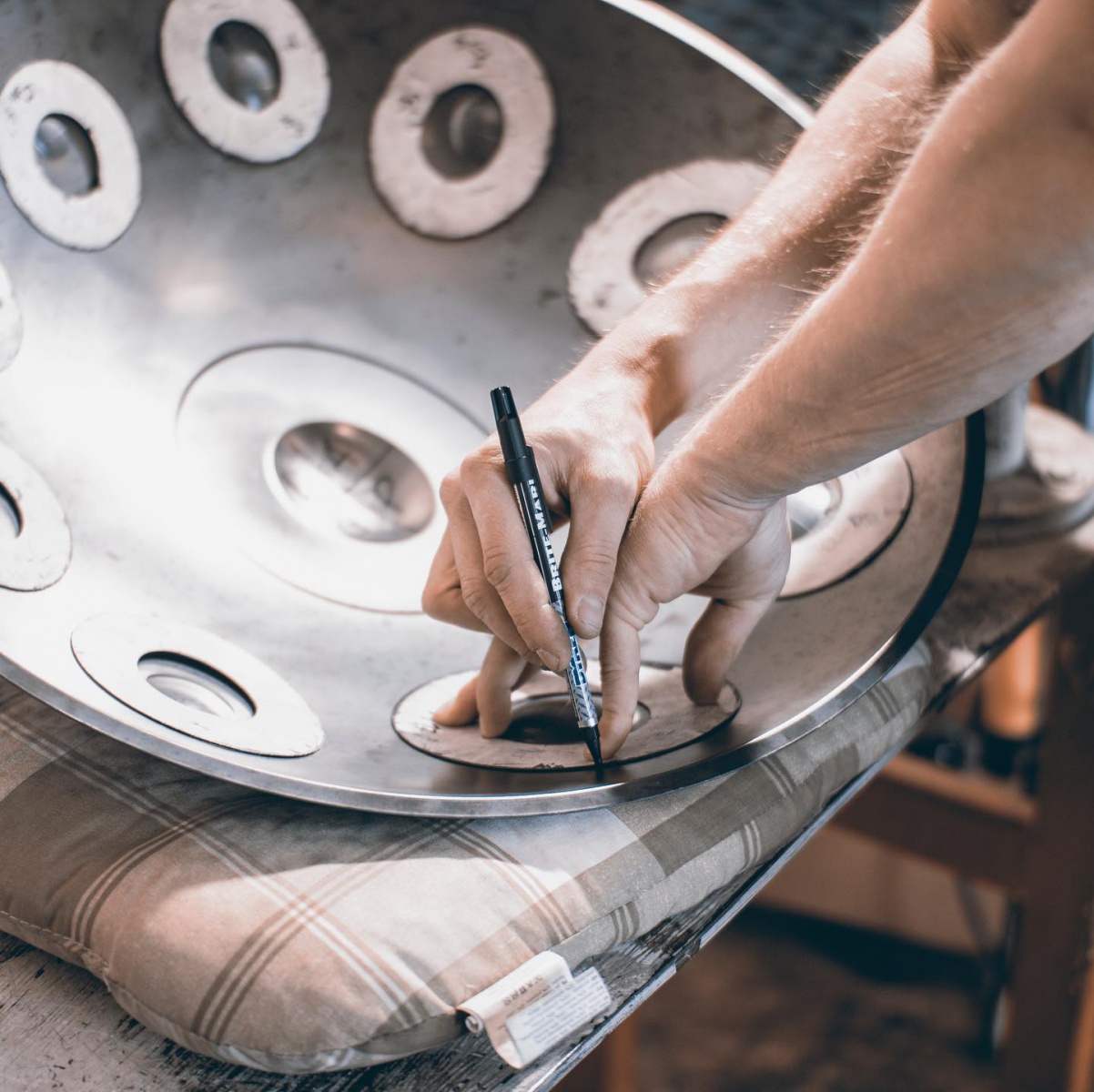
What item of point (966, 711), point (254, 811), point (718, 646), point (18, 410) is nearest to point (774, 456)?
point (718, 646)

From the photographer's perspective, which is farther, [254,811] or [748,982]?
[748,982]

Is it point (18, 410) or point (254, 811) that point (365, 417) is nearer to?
point (18, 410)

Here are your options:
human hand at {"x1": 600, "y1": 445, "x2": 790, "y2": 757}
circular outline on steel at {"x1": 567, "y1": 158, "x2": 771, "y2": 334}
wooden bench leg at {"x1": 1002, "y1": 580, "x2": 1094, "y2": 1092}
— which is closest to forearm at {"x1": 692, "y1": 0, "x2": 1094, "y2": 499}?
human hand at {"x1": 600, "y1": 445, "x2": 790, "y2": 757}

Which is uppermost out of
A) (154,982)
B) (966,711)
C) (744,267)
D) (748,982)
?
(744,267)

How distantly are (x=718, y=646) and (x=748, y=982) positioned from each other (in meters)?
1.08

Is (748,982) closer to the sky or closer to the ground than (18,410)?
closer to the ground

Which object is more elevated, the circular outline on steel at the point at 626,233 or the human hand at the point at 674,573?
the circular outline on steel at the point at 626,233

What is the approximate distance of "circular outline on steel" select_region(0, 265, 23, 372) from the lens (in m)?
0.49

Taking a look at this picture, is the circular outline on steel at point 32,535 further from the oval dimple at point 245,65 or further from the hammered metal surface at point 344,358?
the oval dimple at point 245,65

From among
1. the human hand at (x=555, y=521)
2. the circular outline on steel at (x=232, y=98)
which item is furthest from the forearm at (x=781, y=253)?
the circular outline on steel at (x=232, y=98)

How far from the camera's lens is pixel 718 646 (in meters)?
0.46

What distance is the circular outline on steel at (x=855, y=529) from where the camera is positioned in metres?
0.51

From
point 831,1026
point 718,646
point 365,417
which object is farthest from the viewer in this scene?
point 831,1026

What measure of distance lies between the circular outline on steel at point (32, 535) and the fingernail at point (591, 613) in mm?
203
